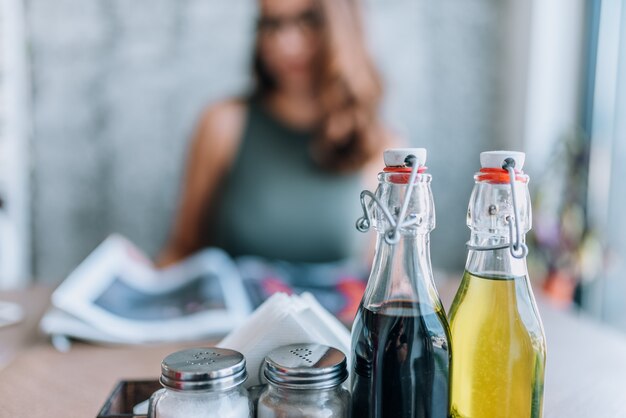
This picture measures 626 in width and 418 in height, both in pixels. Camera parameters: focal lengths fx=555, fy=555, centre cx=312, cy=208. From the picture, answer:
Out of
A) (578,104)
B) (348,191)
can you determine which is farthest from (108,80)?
(578,104)

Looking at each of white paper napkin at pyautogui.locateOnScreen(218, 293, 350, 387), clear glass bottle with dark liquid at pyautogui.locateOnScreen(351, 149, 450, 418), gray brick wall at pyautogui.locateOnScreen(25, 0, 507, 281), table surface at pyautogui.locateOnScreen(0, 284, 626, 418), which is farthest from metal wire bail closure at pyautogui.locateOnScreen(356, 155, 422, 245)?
gray brick wall at pyautogui.locateOnScreen(25, 0, 507, 281)

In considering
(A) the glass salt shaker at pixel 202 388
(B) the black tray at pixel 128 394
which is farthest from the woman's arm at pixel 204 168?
(A) the glass salt shaker at pixel 202 388

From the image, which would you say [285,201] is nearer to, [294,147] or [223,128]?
[294,147]

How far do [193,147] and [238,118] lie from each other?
15cm

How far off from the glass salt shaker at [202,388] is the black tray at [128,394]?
0.10 metres

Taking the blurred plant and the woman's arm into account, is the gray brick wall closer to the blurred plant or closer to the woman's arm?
the woman's arm

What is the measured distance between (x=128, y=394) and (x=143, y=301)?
0.34 meters

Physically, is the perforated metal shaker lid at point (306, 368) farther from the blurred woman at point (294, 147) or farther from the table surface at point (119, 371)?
the blurred woman at point (294, 147)

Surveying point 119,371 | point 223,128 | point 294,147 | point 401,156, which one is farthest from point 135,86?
point 401,156

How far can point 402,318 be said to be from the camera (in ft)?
1.21

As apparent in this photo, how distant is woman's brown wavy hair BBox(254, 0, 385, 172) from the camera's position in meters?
1.44

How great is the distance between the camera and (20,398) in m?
0.53

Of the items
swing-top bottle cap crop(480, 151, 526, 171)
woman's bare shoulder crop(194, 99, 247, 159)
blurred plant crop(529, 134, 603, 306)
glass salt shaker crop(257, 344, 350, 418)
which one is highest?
swing-top bottle cap crop(480, 151, 526, 171)

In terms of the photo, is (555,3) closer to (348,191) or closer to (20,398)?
(348,191)
